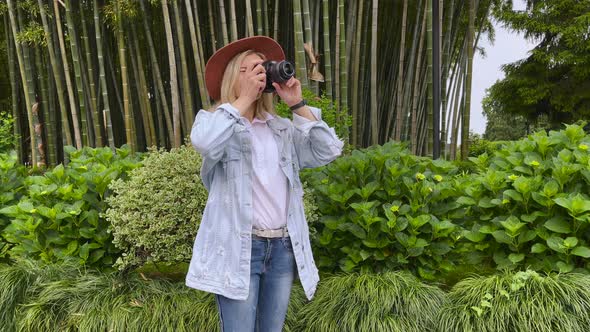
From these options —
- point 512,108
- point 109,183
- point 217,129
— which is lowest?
point 512,108

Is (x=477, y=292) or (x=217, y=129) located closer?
(x=217, y=129)

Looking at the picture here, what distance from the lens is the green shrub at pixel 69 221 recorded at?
2004mm

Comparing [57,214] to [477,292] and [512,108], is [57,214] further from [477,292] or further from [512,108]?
[512,108]

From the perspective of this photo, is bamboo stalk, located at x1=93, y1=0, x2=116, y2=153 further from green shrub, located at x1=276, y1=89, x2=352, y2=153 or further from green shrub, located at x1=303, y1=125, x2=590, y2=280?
green shrub, located at x1=303, y1=125, x2=590, y2=280

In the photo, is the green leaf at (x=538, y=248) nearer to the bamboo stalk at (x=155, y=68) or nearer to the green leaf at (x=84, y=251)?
the green leaf at (x=84, y=251)

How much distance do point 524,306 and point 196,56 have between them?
2492 millimetres

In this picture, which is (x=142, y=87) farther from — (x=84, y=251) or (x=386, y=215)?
(x=386, y=215)

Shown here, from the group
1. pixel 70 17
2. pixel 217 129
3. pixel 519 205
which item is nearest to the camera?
pixel 217 129

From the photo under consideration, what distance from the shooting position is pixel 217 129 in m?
1.02

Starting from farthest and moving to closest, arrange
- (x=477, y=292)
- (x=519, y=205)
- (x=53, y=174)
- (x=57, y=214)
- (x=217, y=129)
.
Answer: (x=53, y=174) < (x=57, y=214) < (x=519, y=205) < (x=477, y=292) < (x=217, y=129)

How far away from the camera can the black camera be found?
1.08 meters

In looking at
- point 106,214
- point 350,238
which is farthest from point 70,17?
point 350,238

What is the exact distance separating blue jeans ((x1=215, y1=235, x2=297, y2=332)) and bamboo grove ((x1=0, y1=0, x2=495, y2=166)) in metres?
1.95

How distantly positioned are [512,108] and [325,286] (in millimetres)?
10698
